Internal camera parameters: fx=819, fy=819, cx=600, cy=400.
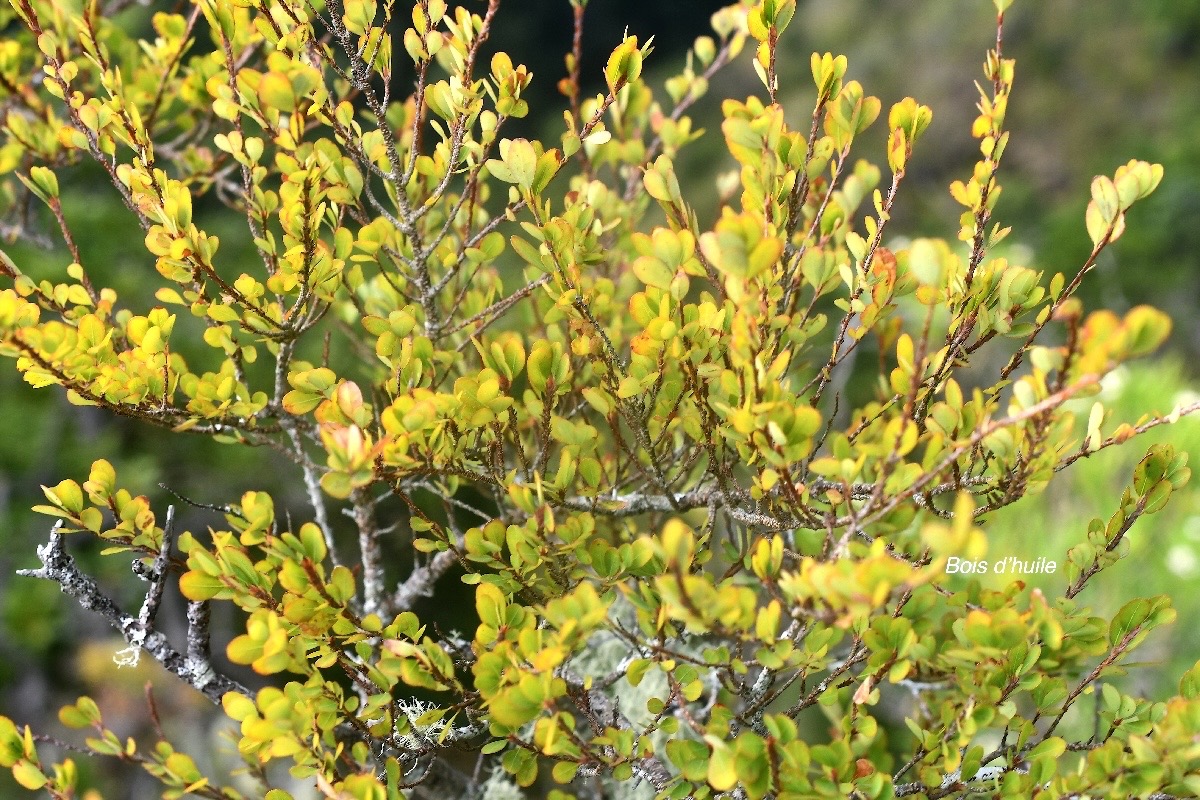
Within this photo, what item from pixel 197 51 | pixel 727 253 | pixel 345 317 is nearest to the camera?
pixel 727 253

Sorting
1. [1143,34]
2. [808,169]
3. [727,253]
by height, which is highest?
[1143,34]

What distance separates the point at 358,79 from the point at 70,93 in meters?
0.28

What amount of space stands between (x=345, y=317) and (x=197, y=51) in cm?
352

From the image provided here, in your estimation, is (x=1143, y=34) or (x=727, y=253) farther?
(x=1143, y=34)

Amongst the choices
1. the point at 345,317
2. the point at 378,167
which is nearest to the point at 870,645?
the point at 378,167

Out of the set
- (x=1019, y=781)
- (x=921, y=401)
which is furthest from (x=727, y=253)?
(x=1019, y=781)

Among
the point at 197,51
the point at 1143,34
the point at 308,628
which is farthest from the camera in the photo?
the point at 1143,34

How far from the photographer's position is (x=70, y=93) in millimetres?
674

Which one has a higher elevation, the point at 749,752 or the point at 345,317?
the point at 345,317

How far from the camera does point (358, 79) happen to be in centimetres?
58

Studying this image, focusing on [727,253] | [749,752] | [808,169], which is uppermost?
[808,169]

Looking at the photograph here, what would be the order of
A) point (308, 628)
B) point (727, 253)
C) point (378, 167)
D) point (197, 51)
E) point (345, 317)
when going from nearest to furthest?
point (727, 253), point (308, 628), point (378, 167), point (345, 317), point (197, 51)

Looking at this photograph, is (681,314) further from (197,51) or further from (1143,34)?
(1143,34)

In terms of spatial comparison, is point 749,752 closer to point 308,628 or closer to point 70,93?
point 308,628
